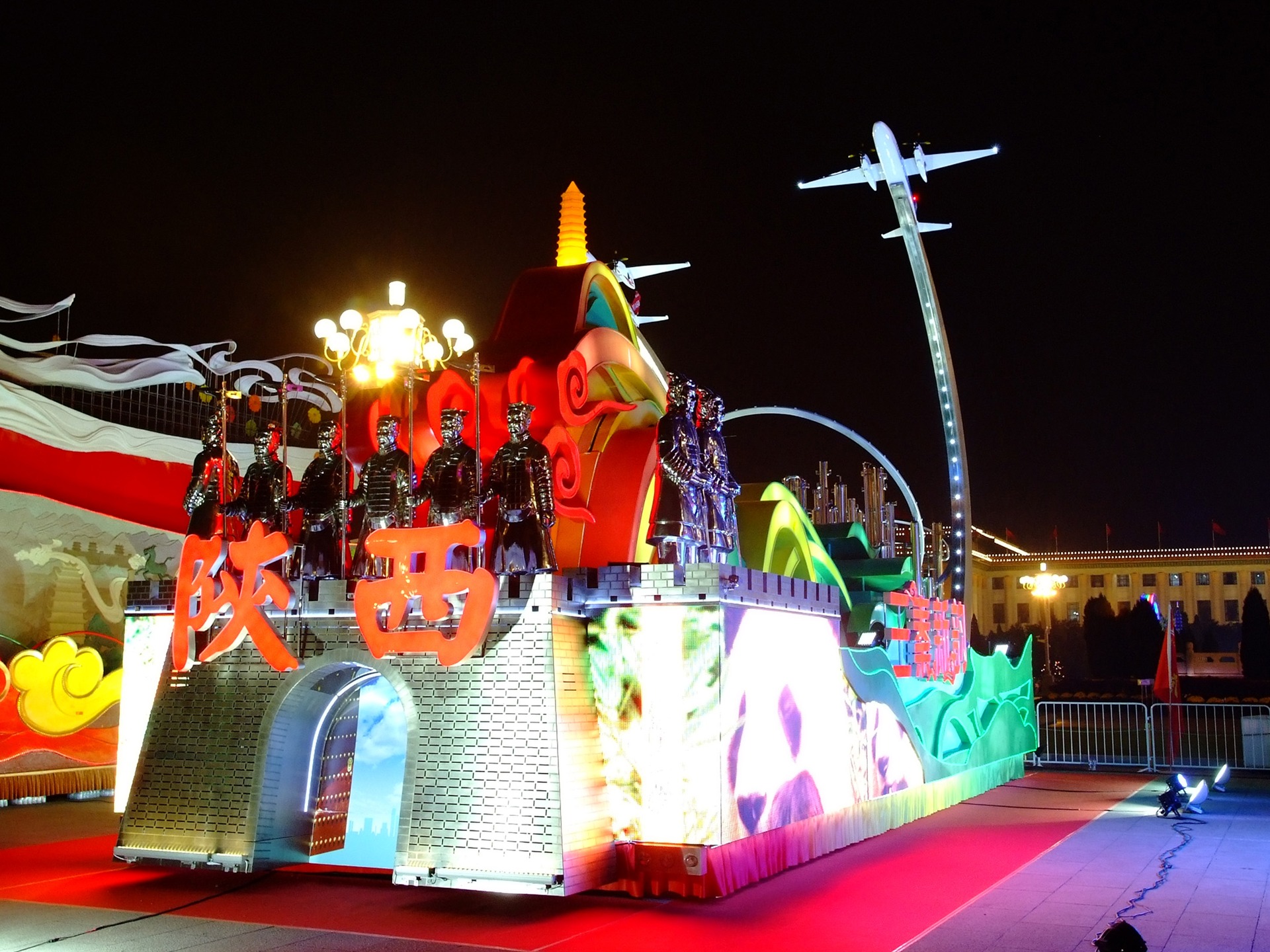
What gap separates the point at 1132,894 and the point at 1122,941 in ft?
16.3

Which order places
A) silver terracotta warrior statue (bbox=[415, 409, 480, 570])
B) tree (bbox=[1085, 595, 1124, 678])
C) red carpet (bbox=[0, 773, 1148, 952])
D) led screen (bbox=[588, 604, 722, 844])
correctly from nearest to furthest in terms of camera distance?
1. red carpet (bbox=[0, 773, 1148, 952])
2. led screen (bbox=[588, 604, 722, 844])
3. silver terracotta warrior statue (bbox=[415, 409, 480, 570])
4. tree (bbox=[1085, 595, 1124, 678])

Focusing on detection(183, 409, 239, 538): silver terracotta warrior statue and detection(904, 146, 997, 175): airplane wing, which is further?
detection(904, 146, 997, 175): airplane wing

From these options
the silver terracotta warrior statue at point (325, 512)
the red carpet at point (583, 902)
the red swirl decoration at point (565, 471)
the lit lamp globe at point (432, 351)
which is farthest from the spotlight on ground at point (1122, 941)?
the lit lamp globe at point (432, 351)

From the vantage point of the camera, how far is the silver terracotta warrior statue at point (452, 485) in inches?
430

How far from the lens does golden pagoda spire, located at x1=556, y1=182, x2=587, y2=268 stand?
51.2ft

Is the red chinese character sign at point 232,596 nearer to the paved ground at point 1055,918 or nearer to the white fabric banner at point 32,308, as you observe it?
the paved ground at point 1055,918

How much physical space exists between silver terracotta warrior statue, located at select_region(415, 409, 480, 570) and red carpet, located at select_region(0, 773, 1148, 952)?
313 centimetres

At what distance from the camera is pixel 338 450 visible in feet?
41.1

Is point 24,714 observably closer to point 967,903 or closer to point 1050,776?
point 967,903

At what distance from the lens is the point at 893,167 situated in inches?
805

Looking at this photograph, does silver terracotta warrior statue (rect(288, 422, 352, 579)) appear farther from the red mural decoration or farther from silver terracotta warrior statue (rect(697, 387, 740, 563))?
the red mural decoration

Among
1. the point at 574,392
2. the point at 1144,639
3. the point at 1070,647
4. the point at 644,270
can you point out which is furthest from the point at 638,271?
the point at 1070,647

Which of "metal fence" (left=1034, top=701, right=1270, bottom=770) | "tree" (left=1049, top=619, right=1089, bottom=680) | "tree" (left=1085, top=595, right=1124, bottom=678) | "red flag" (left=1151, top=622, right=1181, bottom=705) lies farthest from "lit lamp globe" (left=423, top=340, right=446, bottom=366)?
"tree" (left=1049, top=619, right=1089, bottom=680)

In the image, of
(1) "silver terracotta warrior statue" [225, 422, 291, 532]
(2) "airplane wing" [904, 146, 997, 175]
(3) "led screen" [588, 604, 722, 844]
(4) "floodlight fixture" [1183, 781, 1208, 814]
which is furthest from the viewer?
(2) "airplane wing" [904, 146, 997, 175]
